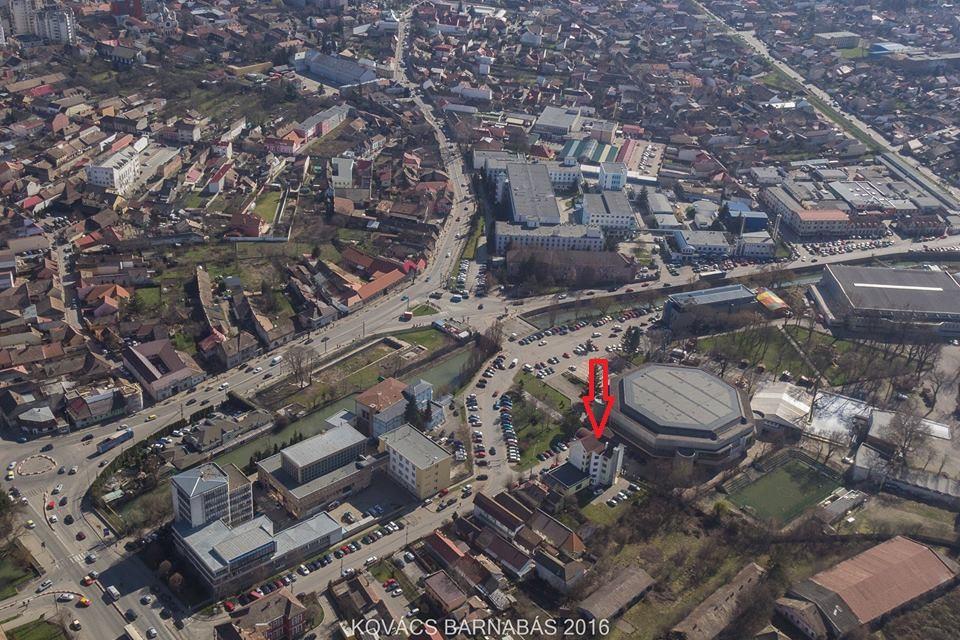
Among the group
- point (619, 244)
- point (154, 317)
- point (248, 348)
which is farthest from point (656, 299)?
point (154, 317)

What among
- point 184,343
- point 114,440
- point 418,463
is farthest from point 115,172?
point 418,463

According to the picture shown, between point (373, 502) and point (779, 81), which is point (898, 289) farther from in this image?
point (779, 81)

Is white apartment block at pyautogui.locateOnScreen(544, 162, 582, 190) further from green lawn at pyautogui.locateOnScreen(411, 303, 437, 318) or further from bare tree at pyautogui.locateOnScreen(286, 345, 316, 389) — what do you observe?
bare tree at pyautogui.locateOnScreen(286, 345, 316, 389)

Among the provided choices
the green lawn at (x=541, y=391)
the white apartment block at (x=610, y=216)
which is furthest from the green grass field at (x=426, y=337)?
the white apartment block at (x=610, y=216)

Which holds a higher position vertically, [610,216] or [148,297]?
[610,216]

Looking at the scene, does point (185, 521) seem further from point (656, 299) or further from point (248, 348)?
point (656, 299)

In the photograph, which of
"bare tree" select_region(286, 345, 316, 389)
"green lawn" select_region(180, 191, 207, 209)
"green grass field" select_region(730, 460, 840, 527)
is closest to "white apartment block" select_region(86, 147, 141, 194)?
"green lawn" select_region(180, 191, 207, 209)
